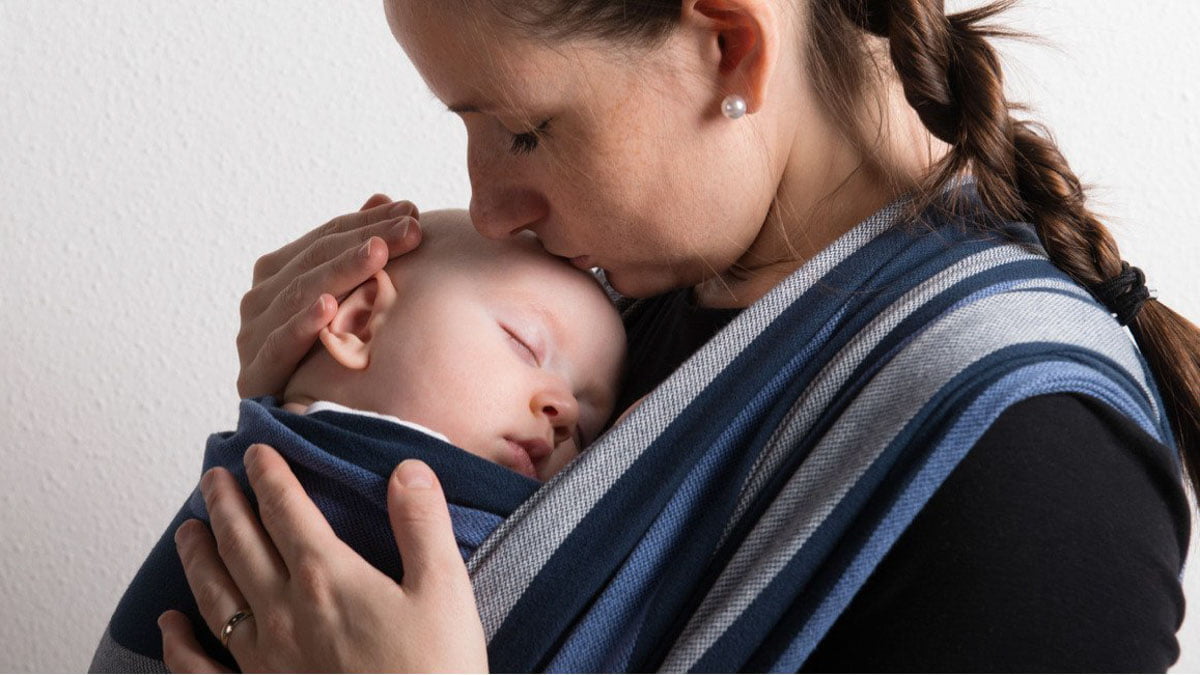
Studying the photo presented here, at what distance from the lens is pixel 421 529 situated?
0.93m

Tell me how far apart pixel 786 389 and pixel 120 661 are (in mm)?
630

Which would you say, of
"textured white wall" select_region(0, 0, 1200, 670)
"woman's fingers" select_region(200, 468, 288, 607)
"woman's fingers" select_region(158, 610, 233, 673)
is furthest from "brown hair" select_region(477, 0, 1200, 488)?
"textured white wall" select_region(0, 0, 1200, 670)

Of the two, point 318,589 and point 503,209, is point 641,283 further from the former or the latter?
point 318,589

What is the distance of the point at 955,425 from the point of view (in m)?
0.83

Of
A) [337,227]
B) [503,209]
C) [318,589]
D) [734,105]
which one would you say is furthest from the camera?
[337,227]

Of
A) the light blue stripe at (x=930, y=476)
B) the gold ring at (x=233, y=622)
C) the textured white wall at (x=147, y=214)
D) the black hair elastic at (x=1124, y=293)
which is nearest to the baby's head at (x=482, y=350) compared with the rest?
the gold ring at (x=233, y=622)

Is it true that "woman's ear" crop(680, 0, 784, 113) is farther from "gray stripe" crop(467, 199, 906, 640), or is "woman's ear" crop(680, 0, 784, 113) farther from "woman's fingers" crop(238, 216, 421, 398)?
"woman's fingers" crop(238, 216, 421, 398)

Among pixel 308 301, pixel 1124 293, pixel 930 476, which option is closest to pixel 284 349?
pixel 308 301

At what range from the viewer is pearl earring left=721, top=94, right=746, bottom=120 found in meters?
1.03

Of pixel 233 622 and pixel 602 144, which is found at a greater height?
pixel 602 144

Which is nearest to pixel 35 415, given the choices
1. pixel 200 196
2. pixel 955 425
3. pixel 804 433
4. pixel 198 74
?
pixel 200 196

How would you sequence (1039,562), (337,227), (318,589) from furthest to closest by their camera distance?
(337,227)
(318,589)
(1039,562)

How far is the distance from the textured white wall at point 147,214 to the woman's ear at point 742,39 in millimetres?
860

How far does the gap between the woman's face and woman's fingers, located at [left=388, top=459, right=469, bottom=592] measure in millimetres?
274
